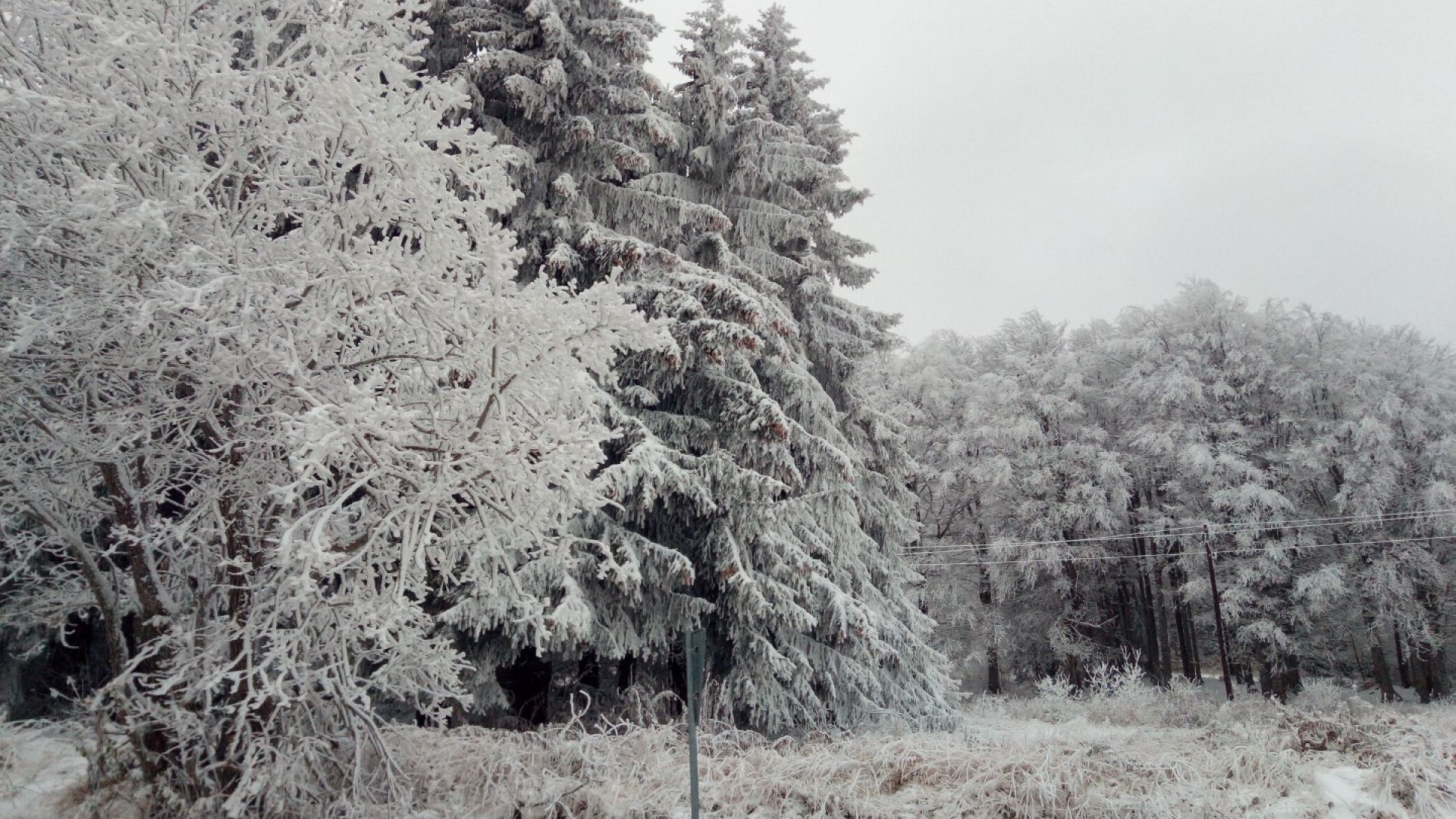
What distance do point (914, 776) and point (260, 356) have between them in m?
5.09

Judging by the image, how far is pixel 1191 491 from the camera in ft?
66.3

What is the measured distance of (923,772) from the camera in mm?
5773

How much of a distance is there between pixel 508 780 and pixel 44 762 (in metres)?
3.35

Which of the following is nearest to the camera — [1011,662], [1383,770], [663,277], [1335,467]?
[1383,770]

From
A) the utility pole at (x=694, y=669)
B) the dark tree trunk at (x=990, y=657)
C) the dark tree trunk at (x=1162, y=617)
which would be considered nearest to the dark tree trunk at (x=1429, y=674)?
the dark tree trunk at (x=1162, y=617)

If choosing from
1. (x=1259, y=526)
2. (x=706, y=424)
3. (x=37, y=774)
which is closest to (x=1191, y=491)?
(x=1259, y=526)

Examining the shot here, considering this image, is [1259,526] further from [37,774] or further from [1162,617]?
[37,774]

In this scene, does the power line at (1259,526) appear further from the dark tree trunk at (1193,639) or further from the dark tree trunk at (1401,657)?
the dark tree trunk at (1193,639)

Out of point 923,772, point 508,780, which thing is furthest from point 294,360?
point 923,772

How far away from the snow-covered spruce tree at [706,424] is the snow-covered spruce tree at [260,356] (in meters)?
3.29

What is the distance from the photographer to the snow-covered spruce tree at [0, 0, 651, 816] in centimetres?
414

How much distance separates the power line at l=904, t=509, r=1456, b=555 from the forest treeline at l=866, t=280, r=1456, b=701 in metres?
0.06

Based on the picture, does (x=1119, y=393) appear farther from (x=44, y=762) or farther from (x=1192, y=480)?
(x=44, y=762)

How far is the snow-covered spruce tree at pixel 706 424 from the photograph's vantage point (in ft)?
29.0
